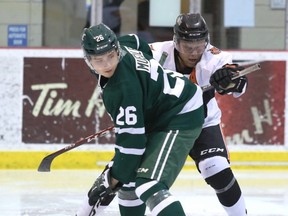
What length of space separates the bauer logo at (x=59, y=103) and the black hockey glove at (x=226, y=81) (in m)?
2.44

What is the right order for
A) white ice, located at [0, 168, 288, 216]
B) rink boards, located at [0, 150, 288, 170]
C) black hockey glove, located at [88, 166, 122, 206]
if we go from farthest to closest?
rink boards, located at [0, 150, 288, 170], white ice, located at [0, 168, 288, 216], black hockey glove, located at [88, 166, 122, 206]

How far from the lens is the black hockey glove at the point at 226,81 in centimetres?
329

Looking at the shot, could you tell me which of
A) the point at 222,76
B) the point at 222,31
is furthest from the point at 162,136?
the point at 222,31

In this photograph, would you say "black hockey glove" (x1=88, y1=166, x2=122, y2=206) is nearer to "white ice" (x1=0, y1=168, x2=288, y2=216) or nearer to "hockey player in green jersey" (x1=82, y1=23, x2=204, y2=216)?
"hockey player in green jersey" (x1=82, y1=23, x2=204, y2=216)

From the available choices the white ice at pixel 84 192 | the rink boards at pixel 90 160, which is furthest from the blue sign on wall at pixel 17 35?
the white ice at pixel 84 192

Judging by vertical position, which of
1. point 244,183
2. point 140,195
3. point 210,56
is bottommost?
point 244,183

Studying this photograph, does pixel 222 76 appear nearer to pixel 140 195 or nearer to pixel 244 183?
pixel 140 195

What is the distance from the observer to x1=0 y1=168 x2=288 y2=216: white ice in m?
4.10

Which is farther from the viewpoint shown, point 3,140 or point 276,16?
point 276,16

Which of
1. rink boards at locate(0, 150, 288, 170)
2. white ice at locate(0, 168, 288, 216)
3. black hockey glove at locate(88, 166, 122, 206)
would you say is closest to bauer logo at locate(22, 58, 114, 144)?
rink boards at locate(0, 150, 288, 170)

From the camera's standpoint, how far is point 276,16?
627cm

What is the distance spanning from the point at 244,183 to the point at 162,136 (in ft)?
7.79

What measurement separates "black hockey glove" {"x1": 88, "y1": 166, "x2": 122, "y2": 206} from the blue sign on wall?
3164mm

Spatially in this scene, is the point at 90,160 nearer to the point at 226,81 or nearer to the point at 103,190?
the point at 226,81
